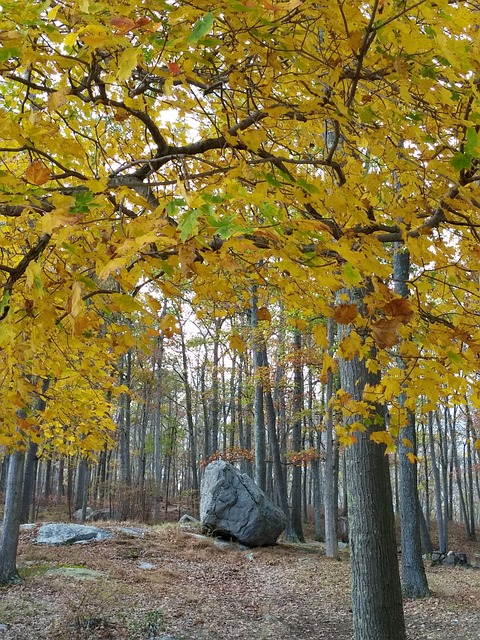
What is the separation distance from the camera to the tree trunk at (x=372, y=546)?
4141mm

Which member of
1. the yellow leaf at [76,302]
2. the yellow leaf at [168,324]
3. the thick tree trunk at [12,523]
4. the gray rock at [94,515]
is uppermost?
the yellow leaf at [168,324]

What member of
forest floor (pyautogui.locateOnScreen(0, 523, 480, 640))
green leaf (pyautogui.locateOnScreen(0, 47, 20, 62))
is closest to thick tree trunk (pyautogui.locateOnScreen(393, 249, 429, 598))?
forest floor (pyautogui.locateOnScreen(0, 523, 480, 640))

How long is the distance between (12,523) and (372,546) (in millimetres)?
5540

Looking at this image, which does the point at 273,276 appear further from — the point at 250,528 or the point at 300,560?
the point at 250,528

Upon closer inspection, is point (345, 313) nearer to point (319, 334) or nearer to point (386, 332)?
point (386, 332)

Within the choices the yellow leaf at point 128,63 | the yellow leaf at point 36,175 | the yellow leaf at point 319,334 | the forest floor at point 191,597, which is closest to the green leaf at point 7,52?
the yellow leaf at point 36,175

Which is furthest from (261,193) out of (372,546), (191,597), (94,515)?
(94,515)

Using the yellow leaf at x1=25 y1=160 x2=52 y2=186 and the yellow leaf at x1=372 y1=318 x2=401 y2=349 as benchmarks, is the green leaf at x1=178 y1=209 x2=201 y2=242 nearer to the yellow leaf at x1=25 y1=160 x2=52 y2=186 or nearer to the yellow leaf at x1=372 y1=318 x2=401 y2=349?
the yellow leaf at x1=25 y1=160 x2=52 y2=186

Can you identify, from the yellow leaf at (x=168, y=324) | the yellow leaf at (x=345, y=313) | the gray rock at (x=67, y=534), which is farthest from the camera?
the gray rock at (x=67, y=534)

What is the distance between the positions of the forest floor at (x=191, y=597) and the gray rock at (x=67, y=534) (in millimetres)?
318

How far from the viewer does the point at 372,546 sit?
4.24 meters

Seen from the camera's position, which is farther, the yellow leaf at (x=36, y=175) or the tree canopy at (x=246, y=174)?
the yellow leaf at (x=36, y=175)

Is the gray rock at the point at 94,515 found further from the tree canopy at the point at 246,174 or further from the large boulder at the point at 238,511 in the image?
the tree canopy at the point at 246,174

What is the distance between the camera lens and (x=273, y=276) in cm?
309
